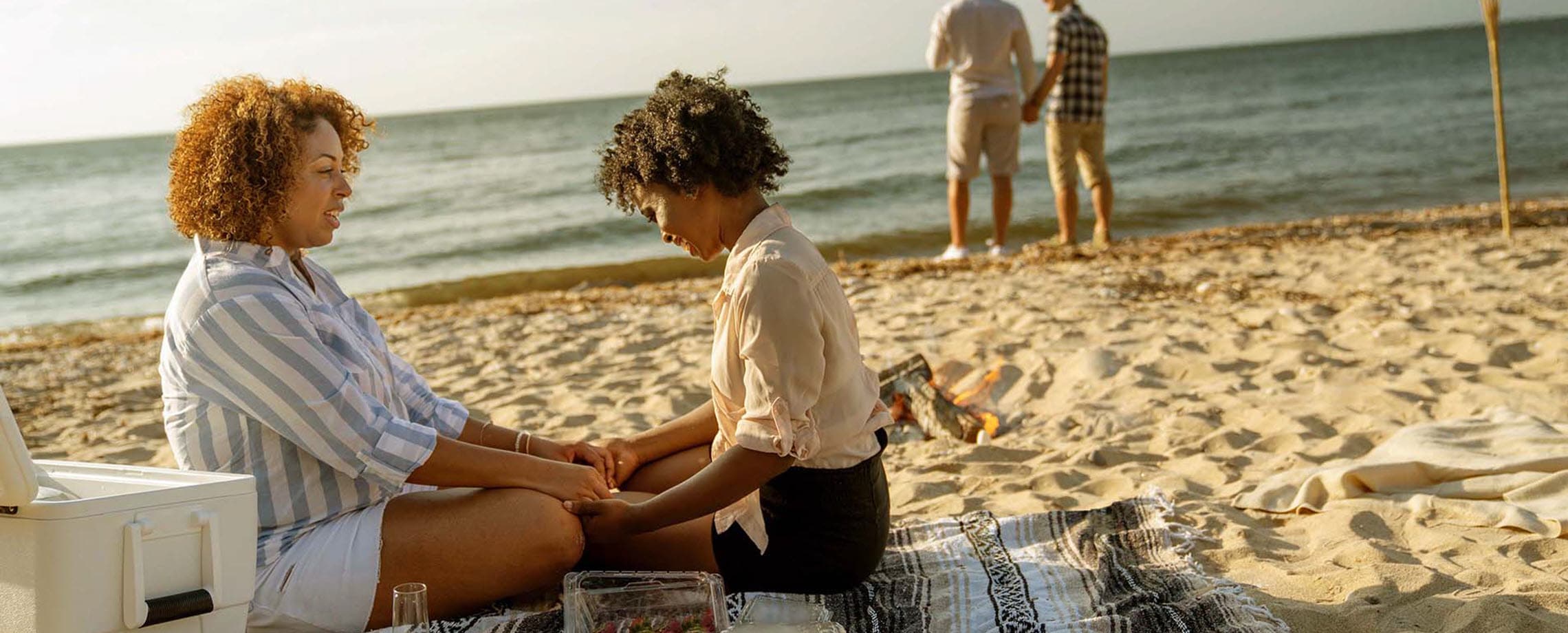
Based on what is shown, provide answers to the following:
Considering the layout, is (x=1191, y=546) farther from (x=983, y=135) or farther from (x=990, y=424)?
(x=983, y=135)

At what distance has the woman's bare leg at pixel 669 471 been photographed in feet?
10.8

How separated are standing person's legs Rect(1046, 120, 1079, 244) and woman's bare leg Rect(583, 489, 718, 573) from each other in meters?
6.34

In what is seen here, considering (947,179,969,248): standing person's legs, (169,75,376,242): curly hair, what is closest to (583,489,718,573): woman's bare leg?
(169,75,376,242): curly hair

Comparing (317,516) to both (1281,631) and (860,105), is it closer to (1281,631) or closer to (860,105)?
(1281,631)

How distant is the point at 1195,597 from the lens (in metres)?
2.89

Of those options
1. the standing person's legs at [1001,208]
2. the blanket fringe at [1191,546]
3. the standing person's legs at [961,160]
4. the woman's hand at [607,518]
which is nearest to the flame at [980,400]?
the blanket fringe at [1191,546]

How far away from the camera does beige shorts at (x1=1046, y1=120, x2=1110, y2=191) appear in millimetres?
8914

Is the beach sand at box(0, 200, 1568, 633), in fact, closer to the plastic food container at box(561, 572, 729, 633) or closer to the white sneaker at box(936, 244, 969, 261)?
the white sneaker at box(936, 244, 969, 261)

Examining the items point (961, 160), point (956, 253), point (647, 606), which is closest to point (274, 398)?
point (647, 606)

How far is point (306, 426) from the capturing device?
2613 millimetres

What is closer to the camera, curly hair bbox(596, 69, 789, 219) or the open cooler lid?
the open cooler lid

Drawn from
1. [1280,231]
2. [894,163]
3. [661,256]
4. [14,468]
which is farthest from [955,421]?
[894,163]

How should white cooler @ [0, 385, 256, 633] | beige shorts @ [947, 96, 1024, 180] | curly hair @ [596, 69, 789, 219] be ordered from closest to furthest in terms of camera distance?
white cooler @ [0, 385, 256, 633], curly hair @ [596, 69, 789, 219], beige shorts @ [947, 96, 1024, 180]

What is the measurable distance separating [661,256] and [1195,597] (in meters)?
Answer: 8.82
